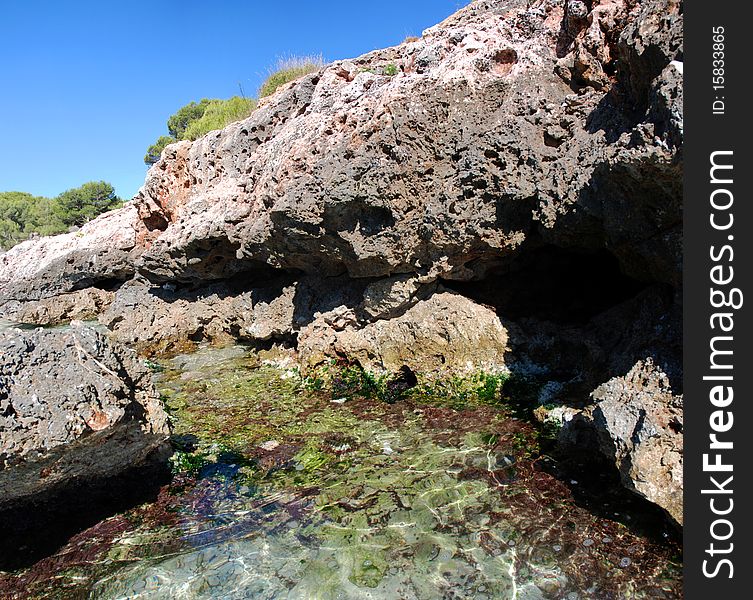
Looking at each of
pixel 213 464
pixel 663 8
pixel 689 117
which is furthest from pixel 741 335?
pixel 213 464

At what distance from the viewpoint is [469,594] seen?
3578 mm

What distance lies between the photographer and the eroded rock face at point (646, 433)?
385cm

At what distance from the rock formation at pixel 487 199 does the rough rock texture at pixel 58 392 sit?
3346 millimetres

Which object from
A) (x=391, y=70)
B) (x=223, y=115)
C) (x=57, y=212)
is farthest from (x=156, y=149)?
(x=391, y=70)

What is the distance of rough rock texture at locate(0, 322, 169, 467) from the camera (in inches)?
159

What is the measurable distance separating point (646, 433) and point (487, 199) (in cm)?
346

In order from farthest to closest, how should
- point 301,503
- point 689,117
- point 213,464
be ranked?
point 213,464 < point 301,503 < point 689,117

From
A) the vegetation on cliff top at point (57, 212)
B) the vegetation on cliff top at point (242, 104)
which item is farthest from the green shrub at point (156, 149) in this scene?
the vegetation on cliff top at point (242, 104)

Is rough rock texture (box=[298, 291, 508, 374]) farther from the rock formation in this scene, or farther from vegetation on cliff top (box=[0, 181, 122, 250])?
vegetation on cliff top (box=[0, 181, 122, 250])

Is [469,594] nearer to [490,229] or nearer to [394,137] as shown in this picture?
[490,229]

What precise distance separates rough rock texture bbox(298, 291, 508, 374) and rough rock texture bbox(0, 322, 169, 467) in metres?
3.39

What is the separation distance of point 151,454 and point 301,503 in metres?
1.71

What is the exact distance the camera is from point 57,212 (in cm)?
3131

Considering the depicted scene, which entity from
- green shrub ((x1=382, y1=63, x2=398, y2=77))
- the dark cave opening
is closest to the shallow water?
the dark cave opening
